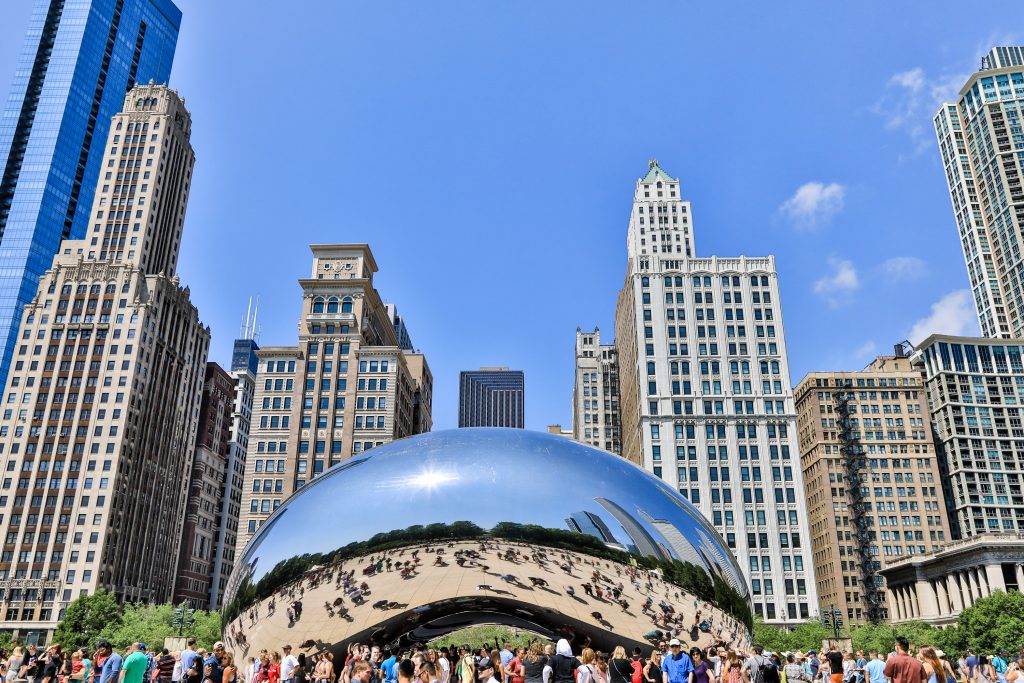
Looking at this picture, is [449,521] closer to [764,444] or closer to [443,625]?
[443,625]

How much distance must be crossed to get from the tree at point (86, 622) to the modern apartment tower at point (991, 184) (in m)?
152

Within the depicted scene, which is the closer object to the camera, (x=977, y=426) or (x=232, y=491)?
(x=977, y=426)

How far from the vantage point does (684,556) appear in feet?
29.4

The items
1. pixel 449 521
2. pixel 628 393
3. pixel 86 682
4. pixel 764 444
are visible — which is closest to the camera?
pixel 449 521

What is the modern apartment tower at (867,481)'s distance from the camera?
107 meters

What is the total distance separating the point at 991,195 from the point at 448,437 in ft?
568

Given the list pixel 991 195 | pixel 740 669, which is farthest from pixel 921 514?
pixel 740 669

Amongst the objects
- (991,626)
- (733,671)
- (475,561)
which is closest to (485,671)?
(733,671)

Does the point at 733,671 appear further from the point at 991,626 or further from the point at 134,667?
the point at 991,626

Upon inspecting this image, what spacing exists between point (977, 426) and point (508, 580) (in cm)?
13177

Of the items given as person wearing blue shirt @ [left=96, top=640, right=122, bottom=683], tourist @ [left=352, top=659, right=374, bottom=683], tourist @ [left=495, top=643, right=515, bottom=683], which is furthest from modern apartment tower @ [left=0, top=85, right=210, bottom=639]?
tourist @ [left=352, top=659, right=374, bottom=683]

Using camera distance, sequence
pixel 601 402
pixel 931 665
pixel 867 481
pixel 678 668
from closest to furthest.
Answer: pixel 678 668 < pixel 931 665 < pixel 867 481 < pixel 601 402

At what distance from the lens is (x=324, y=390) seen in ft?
293

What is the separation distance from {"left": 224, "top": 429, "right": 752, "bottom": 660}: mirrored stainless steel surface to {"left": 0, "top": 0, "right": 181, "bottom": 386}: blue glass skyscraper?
12213 cm
